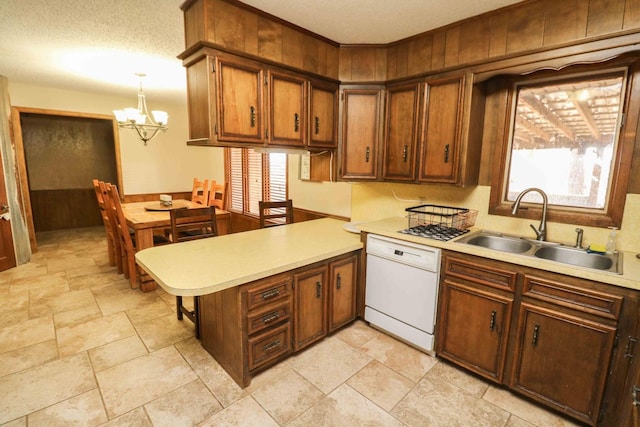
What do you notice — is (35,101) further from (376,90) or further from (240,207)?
(376,90)

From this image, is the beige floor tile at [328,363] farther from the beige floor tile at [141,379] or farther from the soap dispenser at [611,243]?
the soap dispenser at [611,243]

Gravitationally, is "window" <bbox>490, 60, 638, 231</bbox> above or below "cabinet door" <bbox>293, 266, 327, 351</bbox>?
above

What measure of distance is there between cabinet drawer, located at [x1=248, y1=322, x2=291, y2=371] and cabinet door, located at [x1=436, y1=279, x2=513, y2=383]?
1.06 meters

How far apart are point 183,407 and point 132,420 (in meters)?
0.25

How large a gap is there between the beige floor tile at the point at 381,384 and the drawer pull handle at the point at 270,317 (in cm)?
63

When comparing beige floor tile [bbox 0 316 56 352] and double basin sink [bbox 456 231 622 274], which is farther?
beige floor tile [bbox 0 316 56 352]

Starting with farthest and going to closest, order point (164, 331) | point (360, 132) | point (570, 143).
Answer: point (360, 132) → point (164, 331) → point (570, 143)

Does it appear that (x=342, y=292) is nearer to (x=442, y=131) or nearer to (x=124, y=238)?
(x=442, y=131)

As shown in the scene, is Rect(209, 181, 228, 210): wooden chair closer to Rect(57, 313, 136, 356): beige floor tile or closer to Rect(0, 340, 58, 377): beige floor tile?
Rect(57, 313, 136, 356): beige floor tile

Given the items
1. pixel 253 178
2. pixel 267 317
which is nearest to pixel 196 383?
pixel 267 317

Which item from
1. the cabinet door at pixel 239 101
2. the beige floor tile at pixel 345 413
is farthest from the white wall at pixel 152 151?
the beige floor tile at pixel 345 413

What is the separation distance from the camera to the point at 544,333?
1675mm

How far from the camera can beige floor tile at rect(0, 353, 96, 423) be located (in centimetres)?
174

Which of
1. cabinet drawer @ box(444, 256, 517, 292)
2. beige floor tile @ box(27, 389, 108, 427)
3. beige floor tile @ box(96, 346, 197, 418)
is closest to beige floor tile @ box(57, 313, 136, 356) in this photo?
beige floor tile @ box(96, 346, 197, 418)
